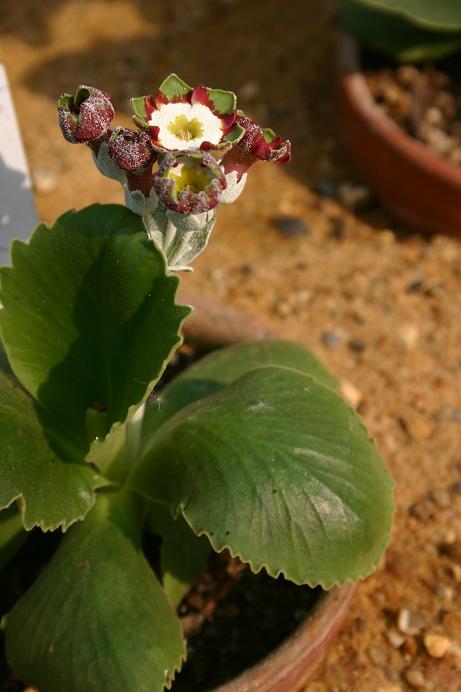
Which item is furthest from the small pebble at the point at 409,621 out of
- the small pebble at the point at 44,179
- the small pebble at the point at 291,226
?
the small pebble at the point at 44,179

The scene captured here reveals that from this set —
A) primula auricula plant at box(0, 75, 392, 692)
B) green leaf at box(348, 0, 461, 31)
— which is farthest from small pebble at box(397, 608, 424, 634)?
green leaf at box(348, 0, 461, 31)

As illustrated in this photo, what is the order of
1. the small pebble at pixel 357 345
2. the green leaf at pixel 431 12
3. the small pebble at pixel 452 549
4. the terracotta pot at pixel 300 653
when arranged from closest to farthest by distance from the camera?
the terracotta pot at pixel 300 653, the small pebble at pixel 452 549, the small pebble at pixel 357 345, the green leaf at pixel 431 12

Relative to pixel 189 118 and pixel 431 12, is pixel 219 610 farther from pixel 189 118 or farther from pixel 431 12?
pixel 431 12

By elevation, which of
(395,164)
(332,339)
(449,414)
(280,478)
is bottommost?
(449,414)

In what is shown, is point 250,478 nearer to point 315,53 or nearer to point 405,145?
point 405,145

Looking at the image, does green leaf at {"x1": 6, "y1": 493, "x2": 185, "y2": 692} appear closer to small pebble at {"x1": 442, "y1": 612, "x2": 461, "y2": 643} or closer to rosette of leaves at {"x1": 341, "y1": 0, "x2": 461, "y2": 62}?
small pebble at {"x1": 442, "y1": 612, "x2": 461, "y2": 643}

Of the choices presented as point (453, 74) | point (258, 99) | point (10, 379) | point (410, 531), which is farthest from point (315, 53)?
point (10, 379)

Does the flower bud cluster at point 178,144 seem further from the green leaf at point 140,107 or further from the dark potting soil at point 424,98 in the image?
the dark potting soil at point 424,98

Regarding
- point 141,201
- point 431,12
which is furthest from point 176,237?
point 431,12
